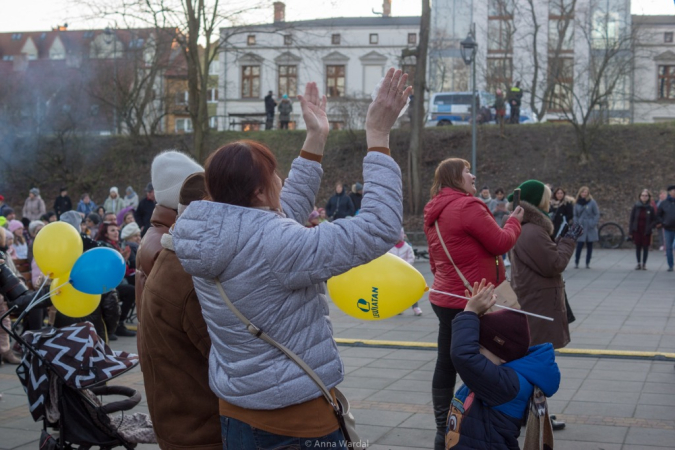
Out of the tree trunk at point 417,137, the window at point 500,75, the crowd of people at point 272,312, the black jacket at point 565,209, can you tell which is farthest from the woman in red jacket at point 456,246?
the window at point 500,75

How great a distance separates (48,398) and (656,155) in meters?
28.7

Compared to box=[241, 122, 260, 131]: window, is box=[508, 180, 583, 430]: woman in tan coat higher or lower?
lower

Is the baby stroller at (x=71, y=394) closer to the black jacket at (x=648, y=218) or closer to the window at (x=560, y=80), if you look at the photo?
the black jacket at (x=648, y=218)

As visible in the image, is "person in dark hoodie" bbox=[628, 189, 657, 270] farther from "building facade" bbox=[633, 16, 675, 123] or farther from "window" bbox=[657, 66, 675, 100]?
"window" bbox=[657, 66, 675, 100]

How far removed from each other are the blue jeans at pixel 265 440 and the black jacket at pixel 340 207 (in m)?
18.1

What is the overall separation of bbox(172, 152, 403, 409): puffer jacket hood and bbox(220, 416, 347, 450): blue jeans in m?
0.09

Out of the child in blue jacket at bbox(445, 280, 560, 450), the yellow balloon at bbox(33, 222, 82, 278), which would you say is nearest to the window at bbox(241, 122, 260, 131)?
the yellow balloon at bbox(33, 222, 82, 278)

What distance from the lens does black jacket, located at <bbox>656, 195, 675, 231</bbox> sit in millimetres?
16641

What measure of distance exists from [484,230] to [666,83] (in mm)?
50815

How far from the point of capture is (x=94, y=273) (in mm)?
5055

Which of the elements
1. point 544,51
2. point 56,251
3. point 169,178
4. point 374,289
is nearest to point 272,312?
point 374,289

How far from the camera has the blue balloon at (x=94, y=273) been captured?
5.06 meters

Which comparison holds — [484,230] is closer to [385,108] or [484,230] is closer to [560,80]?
[385,108]

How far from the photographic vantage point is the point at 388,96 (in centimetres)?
246
